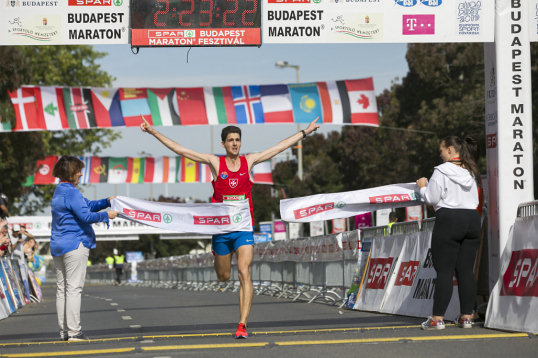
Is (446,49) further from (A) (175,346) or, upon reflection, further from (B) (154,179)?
(A) (175,346)

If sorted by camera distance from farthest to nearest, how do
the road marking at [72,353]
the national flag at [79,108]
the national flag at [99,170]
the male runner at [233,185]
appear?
the national flag at [99,170], the national flag at [79,108], the male runner at [233,185], the road marking at [72,353]

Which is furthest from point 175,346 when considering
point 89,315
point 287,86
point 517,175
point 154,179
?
point 154,179

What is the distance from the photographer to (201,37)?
12453mm

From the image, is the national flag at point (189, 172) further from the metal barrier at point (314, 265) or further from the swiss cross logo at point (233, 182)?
the swiss cross logo at point (233, 182)

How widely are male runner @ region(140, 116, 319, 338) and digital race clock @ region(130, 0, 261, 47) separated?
215 centimetres

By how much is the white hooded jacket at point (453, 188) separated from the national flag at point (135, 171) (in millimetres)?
37642

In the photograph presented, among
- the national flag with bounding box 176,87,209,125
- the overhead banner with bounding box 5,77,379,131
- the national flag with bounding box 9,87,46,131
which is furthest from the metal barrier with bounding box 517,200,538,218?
the national flag with bounding box 9,87,46,131

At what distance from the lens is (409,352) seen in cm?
824

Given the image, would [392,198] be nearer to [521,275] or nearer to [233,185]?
[521,275]

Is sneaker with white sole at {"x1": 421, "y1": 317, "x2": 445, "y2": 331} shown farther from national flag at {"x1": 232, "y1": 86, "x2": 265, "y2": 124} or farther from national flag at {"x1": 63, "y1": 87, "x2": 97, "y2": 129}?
national flag at {"x1": 63, "y1": 87, "x2": 97, "y2": 129}

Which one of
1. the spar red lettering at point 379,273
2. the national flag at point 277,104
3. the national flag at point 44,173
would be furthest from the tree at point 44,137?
the spar red lettering at point 379,273

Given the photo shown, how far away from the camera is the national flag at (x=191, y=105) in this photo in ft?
101

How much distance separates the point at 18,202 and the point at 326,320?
4470 centimetres

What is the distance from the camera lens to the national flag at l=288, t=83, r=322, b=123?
30.5 meters
